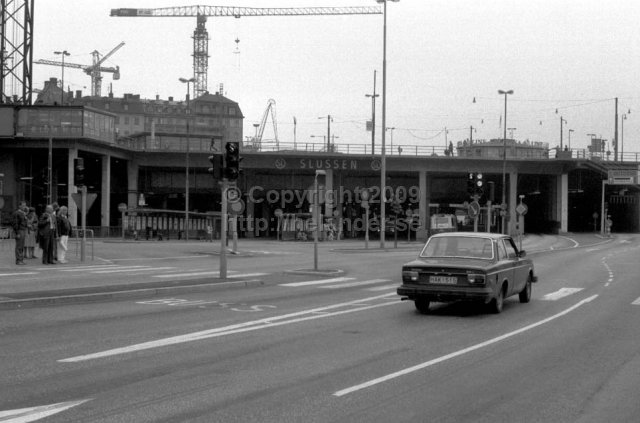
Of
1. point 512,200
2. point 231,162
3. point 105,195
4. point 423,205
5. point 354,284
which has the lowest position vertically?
point 354,284

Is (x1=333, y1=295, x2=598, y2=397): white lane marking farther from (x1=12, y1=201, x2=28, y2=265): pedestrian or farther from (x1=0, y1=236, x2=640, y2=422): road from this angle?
(x1=12, y1=201, x2=28, y2=265): pedestrian

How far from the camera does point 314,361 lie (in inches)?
375

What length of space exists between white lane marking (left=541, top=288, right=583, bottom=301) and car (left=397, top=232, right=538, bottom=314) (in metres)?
2.69

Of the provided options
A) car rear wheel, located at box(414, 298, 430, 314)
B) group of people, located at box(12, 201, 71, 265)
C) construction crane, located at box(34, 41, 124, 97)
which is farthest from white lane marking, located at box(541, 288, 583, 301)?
construction crane, located at box(34, 41, 124, 97)

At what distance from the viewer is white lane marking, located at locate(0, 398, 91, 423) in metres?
6.51

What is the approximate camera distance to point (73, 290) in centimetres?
1650

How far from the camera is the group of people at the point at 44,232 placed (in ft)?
81.5

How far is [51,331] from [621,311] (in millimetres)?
11086

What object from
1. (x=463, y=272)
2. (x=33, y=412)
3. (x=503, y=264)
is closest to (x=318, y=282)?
(x=503, y=264)

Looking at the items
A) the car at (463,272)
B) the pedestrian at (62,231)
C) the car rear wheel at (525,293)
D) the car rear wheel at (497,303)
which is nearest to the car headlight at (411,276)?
the car at (463,272)

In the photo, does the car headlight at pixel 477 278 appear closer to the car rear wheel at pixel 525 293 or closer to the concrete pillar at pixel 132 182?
the car rear wheel at pixel 525 293

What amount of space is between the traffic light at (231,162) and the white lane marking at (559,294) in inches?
336

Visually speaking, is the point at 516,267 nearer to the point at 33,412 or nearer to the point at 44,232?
the point at 33,412

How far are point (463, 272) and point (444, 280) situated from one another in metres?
0.38
